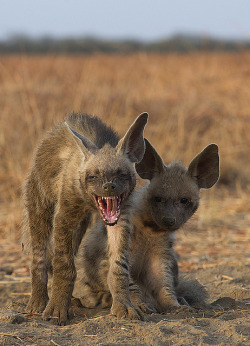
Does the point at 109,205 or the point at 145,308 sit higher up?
the point at 109,205

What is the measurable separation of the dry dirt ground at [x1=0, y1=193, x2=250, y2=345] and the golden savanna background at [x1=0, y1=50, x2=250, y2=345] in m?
0.02

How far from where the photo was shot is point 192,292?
441 centimetres

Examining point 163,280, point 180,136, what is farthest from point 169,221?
point 180,136

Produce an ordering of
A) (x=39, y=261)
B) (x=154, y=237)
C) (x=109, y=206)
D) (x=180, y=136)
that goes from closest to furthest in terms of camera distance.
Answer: (x=109, y=206), (x=39, y=261), (x=154, y=237), (x=180, y=136)

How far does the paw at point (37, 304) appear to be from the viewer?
13.5ft

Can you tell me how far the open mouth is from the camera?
11.6 feet

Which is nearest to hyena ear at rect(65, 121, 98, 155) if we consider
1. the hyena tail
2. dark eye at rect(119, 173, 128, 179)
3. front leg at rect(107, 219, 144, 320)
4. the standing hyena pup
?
the standing hyena pup

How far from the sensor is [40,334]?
325 cm

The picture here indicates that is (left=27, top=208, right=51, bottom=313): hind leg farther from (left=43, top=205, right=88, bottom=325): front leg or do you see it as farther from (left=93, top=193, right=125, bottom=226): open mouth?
(left=93, top=193, right=125, bottom=226): open mouth

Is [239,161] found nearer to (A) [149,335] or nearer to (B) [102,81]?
(B) [102,81]

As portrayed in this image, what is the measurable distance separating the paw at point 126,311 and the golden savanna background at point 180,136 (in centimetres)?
20

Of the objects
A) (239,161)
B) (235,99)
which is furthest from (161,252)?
(235,99)

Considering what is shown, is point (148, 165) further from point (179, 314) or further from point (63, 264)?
point (179, 314)

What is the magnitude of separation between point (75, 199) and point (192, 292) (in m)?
1.24
